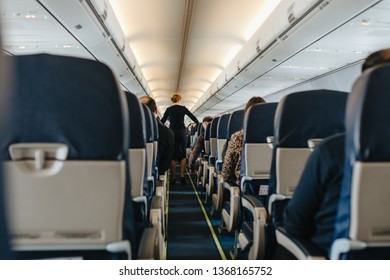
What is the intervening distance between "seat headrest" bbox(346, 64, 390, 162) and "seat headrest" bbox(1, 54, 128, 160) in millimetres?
766

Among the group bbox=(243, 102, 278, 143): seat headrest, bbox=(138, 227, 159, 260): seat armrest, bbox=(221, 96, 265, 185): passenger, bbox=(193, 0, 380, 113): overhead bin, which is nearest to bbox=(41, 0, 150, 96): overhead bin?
bbox=(243, 102, 278, 143): seat headrest

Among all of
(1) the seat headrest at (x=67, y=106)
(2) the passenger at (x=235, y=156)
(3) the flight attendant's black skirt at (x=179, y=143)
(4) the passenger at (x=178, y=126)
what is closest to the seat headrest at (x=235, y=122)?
(2) the passenger at (x=235, y=156)

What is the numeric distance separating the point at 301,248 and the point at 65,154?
1.01 metres

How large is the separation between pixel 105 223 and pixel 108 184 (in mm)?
148

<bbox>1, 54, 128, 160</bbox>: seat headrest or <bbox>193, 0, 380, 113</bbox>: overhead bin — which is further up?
<bbox>193, 0, 380, 113</bbox>: overhead bin

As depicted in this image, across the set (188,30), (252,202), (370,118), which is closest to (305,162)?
(252,202)

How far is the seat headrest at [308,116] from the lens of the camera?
1.86 metres

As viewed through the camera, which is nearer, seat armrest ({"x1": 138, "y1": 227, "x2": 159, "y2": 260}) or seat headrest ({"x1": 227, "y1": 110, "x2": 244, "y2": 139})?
seat armrest ({"x1": 138, "y1": 227, "x2": 159, "y2": 260})

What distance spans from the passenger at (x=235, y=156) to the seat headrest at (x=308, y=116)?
1.21m

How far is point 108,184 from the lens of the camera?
118cm

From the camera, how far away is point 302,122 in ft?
6.20

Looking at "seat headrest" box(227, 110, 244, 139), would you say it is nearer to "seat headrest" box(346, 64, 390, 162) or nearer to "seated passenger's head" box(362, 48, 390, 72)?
"seated passenger's head" box(362, 48, 390, 72)

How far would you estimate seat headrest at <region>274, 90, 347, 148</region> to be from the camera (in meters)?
1.86
